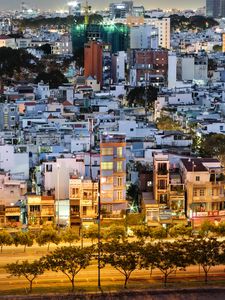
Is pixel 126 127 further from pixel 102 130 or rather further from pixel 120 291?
pixel 120 291

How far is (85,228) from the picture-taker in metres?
11.7

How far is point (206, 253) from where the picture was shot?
31.3ft

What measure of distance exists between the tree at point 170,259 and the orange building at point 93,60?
1950 centimetres

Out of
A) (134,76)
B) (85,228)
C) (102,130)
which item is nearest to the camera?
(85,228)

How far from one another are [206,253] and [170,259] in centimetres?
46

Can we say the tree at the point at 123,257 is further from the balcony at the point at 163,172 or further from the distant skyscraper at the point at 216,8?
the distant skyscraper at the point at 216,8

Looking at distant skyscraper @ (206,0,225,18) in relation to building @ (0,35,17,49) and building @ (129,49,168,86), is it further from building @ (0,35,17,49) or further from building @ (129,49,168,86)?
building @ (129,49,168,86)

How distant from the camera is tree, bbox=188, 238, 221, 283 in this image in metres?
9.46

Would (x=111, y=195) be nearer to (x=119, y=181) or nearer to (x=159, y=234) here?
(x=119, y=181)

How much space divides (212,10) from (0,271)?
66416mm

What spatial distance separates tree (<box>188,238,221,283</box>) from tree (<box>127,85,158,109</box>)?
14268 millimetres

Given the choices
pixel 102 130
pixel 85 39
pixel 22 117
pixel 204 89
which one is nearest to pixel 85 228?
pixel 102 130

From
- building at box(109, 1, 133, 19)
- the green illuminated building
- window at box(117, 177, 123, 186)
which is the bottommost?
window at box(117, 177, 123, 186)

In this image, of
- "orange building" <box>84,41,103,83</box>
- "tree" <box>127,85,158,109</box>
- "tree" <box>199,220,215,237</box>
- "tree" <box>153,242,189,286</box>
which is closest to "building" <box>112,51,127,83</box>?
"orange building" <box>84,41,103,83</box>
